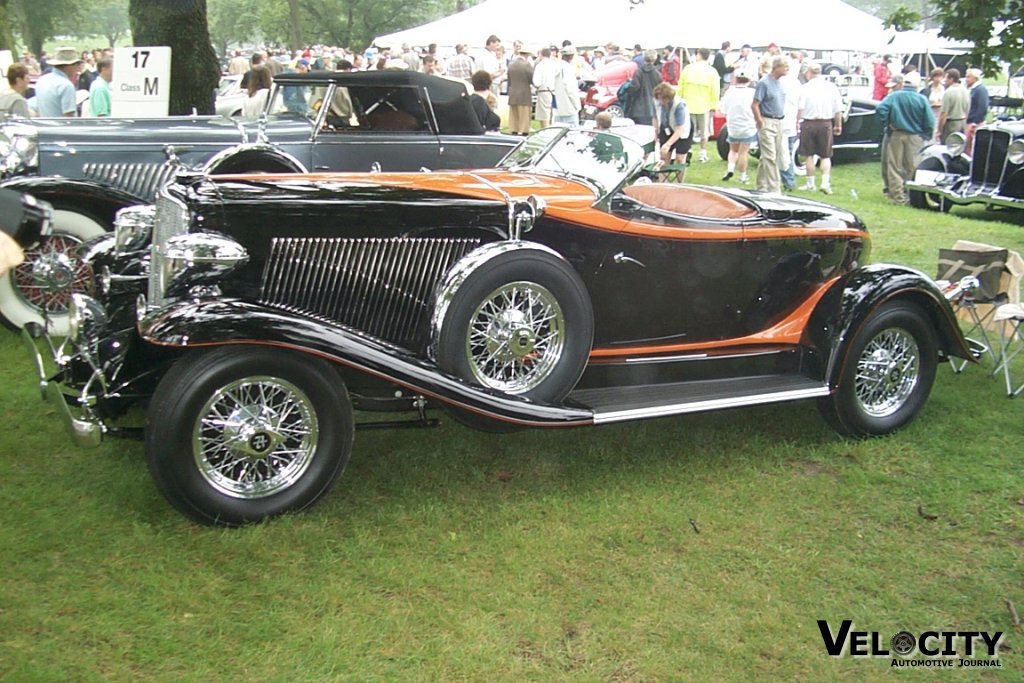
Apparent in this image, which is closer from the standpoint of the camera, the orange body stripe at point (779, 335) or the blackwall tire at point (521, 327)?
the blackwall tire at point (521, 327)

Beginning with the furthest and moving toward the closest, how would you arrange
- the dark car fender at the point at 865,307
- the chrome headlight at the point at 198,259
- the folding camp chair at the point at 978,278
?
the folding camp chair at the point at 978,278
the dark car fender at the point at 865,307
the chrome headlight at the point at 198,259

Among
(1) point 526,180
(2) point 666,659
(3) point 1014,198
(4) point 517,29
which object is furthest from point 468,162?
(4) point 517,29

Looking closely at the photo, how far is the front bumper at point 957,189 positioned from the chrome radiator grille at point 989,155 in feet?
0.35

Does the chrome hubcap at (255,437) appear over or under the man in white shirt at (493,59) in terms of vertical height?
under

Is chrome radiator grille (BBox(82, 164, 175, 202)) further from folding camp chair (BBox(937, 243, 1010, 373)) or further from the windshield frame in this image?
folding camp chair (BBox(937, 243, 1010, 373))

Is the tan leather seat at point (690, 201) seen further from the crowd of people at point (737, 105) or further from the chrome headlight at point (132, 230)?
the crowd of people at point (737, 105)

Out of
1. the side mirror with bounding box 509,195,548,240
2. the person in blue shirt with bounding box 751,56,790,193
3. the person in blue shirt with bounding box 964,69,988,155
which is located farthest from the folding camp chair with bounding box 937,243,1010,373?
the person in blue shirt with bounding box 964,69,988,155

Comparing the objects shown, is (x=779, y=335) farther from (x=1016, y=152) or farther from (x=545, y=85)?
(x=545, y=85)

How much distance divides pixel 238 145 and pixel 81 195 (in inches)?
52.5

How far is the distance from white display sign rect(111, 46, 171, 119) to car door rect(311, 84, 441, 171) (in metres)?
1.92

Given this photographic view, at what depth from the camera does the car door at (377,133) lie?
827 centimetres

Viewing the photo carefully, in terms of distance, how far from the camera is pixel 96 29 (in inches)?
2970

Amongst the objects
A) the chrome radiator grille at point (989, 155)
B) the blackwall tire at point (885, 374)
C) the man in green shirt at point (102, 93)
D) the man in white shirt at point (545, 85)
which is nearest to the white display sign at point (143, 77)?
the man in green shirt at point (102, 93)

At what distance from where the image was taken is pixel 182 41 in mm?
10039
